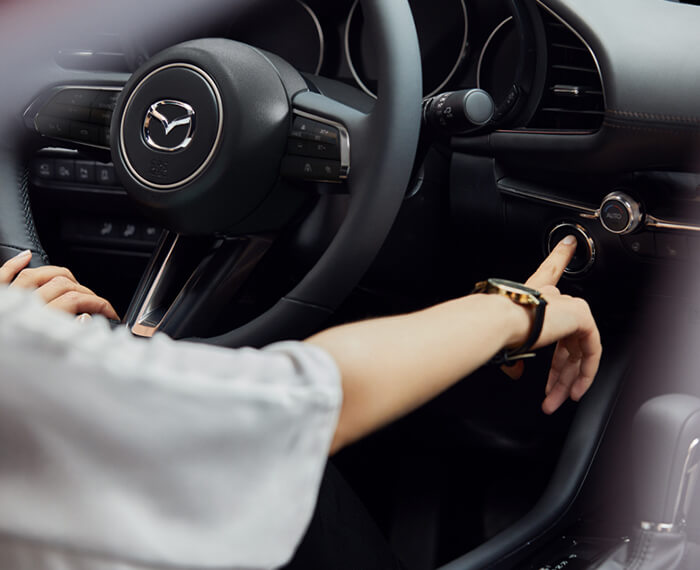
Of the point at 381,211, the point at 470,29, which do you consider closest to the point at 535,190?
the point at 470,29

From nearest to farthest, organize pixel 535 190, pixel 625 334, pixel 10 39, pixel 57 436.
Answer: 1. pixel 57 436
2. pixel 10 39
3. pixel 535 190
4. pixel 625 334

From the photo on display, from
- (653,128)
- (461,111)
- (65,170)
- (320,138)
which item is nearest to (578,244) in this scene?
(653,128)

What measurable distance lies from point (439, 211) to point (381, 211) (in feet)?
1.19

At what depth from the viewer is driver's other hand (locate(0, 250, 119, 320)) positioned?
97cm

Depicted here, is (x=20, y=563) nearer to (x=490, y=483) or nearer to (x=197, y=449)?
(x=197, y=449)

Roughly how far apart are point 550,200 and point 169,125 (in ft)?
1.70

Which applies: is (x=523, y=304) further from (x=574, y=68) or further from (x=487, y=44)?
(x=487, y=44)

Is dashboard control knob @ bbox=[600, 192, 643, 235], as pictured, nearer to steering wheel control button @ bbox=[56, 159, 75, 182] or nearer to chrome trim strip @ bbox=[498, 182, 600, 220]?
chrome trim strip @ bbox=[498, 182, 600, 220]

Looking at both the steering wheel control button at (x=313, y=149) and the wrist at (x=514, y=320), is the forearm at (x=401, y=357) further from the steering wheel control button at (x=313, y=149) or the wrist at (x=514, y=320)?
the steering wheel control button at (x=313, y=149)

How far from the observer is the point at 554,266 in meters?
0.94

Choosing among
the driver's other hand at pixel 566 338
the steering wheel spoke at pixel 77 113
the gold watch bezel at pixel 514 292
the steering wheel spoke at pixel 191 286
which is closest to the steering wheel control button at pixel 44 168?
the steering wheel spoke at pixel 77 113

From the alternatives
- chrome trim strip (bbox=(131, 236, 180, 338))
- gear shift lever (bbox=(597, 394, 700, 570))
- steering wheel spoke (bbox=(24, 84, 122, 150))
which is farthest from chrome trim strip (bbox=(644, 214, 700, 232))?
steering wheel spoke (bbox=(24, 84, 122, 150))

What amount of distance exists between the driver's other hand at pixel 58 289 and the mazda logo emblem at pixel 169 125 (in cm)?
20

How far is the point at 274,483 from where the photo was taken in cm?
43
